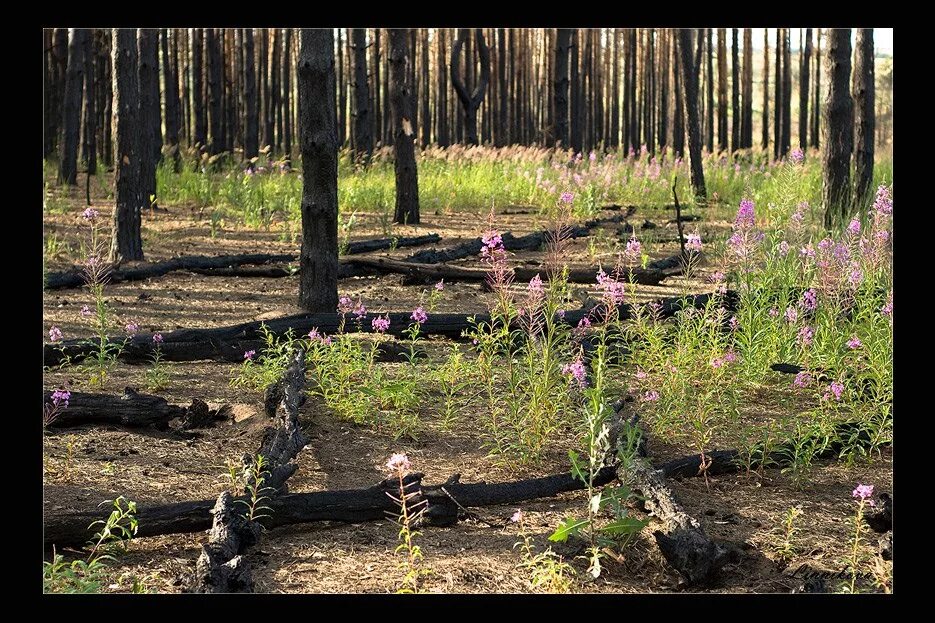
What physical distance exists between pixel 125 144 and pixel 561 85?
32.2 feet

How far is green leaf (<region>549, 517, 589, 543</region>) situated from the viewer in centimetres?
291

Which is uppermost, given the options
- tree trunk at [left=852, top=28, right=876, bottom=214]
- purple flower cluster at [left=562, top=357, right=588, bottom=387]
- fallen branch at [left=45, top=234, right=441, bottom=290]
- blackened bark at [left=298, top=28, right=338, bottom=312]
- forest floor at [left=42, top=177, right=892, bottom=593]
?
tree trunk at [left=852, top=28, right=876, bottom=214]

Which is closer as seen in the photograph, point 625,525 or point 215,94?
point 625,525

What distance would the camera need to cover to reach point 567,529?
293 centimetres

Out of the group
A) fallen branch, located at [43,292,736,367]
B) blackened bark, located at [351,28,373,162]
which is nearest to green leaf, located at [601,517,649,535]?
fallen branch, located at [43,292,736,367]

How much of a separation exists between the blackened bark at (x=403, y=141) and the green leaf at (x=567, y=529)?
9084mm

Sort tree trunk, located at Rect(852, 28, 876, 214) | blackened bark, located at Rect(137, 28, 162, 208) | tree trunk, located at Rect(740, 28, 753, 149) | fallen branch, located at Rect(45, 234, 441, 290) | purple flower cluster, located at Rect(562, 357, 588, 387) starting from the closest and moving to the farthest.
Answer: purple flower cluster, located at Rect(562, 357, 588, 387), fallen branch, located at Rect(45, 234, 441, 290), tree trunk, located at Rect(852, 28, 876, 214), blackened bark, located at Rect(137, 28, 162, 208), tree trunk, located at Rect(740, 28, 753, 149)

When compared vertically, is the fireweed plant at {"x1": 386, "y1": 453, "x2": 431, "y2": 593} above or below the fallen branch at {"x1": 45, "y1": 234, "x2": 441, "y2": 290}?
below

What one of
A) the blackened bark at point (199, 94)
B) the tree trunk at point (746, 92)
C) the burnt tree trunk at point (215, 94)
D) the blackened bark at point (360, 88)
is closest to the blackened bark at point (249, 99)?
the burnt tree trunk at point (215, 94)

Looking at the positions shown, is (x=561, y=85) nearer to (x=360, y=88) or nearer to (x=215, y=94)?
(x=360, y=88)

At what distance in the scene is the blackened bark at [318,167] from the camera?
20.5 feet

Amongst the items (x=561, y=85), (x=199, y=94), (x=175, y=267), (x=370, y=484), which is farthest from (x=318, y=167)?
(x=199, y=94)

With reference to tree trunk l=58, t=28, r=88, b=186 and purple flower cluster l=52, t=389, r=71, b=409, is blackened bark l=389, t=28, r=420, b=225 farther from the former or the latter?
purple flower cluster l=52, t=389, r=71, b=409
